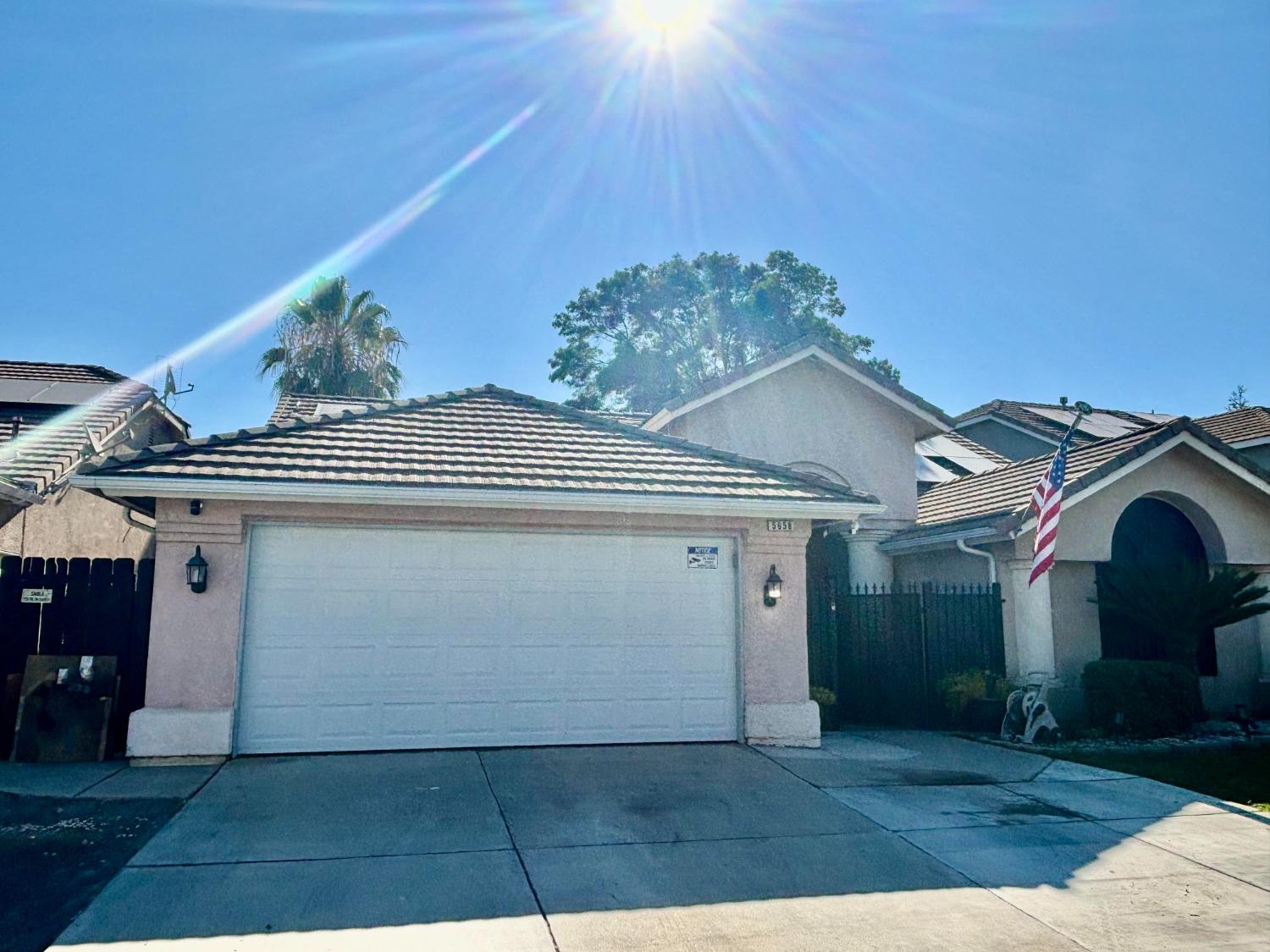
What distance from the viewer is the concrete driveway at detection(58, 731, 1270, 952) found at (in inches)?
198

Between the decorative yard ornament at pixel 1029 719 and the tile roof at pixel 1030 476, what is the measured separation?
8.12 feet

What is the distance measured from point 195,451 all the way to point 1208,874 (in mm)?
9523

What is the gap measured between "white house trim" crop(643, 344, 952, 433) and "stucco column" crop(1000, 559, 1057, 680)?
472 cm

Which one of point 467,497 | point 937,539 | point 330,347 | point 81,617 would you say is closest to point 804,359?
point 937,539

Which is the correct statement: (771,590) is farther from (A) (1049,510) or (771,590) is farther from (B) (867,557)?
(B) (867,557)

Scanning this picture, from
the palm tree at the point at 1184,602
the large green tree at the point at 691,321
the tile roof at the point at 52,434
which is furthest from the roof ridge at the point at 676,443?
the large green tree at the point at 691,321

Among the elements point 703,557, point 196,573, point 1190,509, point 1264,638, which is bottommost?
point 1264,638

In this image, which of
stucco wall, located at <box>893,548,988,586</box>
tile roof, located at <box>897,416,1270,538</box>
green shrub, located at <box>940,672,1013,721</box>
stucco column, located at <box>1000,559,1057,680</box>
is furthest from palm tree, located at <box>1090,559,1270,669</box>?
green shrub, located at <box>940,672,1013,721</box>

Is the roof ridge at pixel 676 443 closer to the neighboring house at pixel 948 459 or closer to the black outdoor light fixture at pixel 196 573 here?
the black outdoor light fixture at pixel 196 573

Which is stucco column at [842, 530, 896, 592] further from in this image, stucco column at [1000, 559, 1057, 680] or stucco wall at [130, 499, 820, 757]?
stucco wall at [130, 499, 820, 757]

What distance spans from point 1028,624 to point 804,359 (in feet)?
20.1

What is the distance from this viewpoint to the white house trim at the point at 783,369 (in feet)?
51.4

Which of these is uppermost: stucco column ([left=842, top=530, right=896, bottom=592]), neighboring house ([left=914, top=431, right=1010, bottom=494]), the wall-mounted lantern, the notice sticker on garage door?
neighboring house ([left=914, top=431, right=1010, bottom=494])

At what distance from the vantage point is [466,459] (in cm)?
1019
